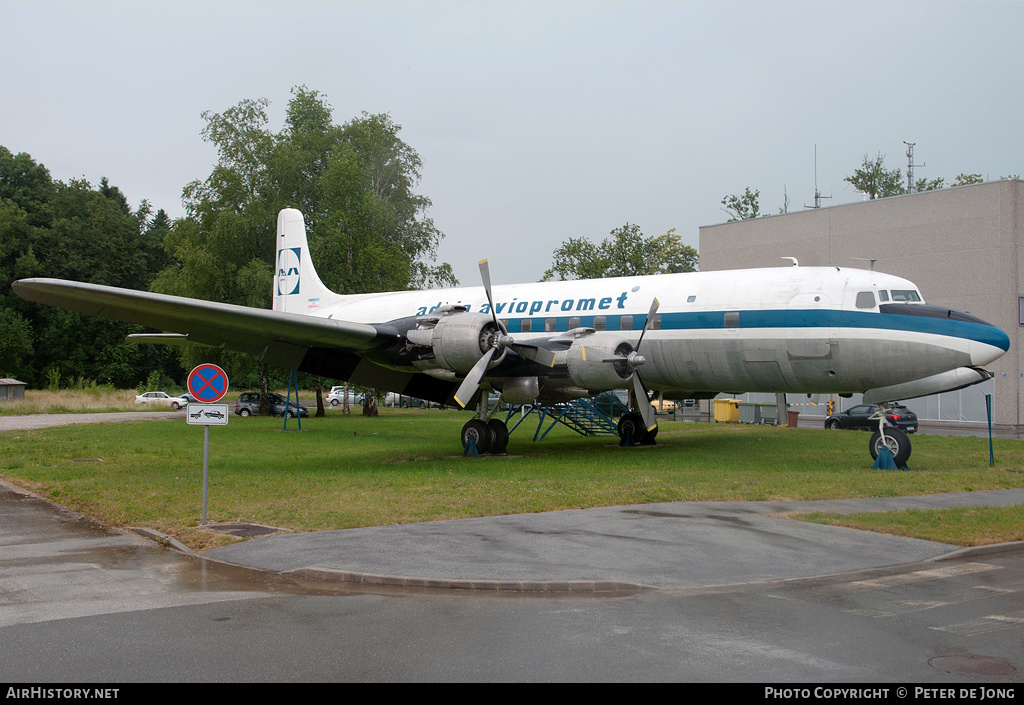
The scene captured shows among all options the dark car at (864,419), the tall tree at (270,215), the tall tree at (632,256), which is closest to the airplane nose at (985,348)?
the dark car at (864,419)

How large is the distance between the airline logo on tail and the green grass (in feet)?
17.0

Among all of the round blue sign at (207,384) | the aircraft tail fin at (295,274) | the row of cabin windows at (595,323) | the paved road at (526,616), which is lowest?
the paved road at (526,616)

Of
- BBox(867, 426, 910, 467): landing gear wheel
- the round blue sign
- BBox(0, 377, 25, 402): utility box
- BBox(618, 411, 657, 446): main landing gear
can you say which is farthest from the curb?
BBox(0, 377, 25, 402): utility box

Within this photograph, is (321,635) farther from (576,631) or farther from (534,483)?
(534,483)

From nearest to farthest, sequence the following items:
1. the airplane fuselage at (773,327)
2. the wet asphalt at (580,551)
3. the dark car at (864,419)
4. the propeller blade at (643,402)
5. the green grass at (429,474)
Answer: the wet asphalt at (580,551) → the green grass at (429,474) → the airplane fuselage at (773,327) → the propeller blade at (643,402) → the dark car at (864,419)

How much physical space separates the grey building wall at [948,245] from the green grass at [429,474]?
14.7m

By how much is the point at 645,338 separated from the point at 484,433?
188 inches

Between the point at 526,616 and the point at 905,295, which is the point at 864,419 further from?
the point at 526,616

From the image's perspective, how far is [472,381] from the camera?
1798 centimetres

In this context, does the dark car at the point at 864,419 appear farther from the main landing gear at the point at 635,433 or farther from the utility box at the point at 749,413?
the main landing gear at the point at 635,433

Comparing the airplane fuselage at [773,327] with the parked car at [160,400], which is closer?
the airplane fuselage at [773,327]

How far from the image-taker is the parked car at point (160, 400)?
56213 mm

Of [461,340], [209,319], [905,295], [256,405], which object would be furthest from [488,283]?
[256,405]

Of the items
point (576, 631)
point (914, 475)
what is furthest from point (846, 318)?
point (576, 631)
